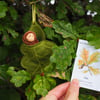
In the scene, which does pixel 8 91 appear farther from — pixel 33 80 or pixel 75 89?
pixel 75 89

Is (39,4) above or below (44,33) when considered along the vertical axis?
above

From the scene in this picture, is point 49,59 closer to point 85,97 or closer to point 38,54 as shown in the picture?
point 38,54

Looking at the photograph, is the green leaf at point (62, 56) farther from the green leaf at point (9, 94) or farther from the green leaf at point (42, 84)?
the green leaf at point (9, 94)

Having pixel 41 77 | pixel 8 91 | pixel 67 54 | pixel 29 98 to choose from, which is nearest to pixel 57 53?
pixel 67 54

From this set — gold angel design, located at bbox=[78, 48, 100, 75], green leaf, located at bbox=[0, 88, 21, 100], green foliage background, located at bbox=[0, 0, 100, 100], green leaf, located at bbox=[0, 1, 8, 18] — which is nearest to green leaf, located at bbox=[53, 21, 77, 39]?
green foliage background, located at bbox=[0, 0, 100, 100]

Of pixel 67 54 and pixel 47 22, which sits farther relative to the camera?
Result: pixel 47 22

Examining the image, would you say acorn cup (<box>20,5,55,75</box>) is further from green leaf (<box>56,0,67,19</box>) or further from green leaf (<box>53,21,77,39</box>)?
green leaf (<box>56,0,67,19</box>)
